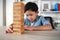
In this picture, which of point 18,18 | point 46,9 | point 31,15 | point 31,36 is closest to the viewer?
point 31,36

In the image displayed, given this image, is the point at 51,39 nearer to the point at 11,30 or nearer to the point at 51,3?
the point at 11,30

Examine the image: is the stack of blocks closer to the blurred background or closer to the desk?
the desk

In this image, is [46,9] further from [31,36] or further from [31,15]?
[31,36]

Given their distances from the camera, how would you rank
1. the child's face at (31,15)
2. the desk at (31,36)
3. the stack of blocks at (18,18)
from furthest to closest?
the child's face at (31,15)
the stack of blocks at (18,18)
the desk at (31,36)

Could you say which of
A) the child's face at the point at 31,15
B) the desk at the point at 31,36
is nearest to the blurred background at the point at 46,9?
the child's face at the point at 31,15

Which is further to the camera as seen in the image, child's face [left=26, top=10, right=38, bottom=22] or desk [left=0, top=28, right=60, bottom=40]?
child's face [left=26, top=10, right=38, bottom=22]

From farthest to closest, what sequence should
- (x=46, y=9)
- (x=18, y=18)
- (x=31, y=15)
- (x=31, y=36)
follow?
(x=46, y=9), (x=31, y=15), (x=18, y=18), (x=31, y=36)

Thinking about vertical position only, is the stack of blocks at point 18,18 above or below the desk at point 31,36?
above

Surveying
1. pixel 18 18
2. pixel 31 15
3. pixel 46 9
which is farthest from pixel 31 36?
pixel 46 9

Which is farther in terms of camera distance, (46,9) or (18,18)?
(46,9)

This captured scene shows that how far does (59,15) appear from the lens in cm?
477

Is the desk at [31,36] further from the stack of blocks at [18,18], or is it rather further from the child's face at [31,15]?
the child's face at [31,15]

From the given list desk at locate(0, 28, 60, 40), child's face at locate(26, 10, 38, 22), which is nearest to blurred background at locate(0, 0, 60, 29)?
child's face at locate(26, 10, 38, 22)

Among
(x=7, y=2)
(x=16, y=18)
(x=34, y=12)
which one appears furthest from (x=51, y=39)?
(x=7, y=2)
